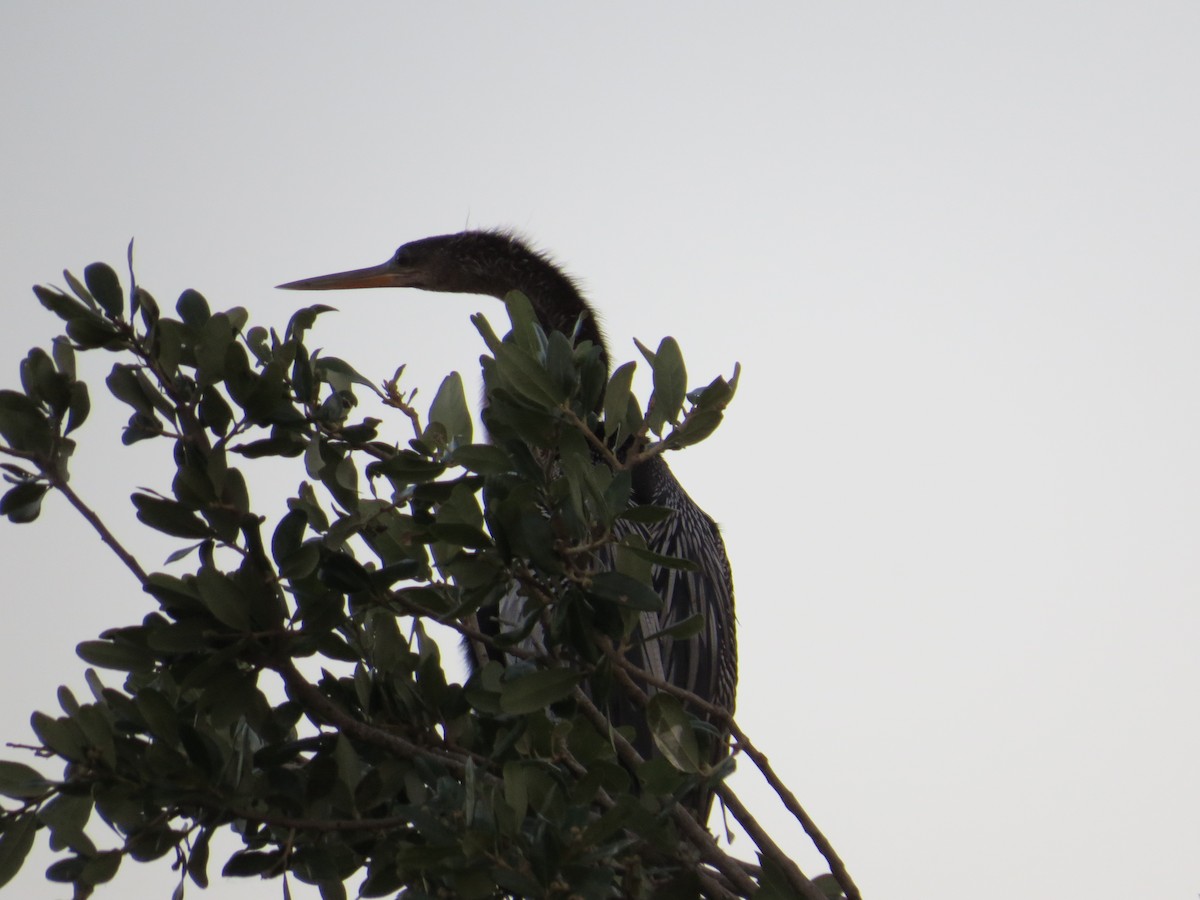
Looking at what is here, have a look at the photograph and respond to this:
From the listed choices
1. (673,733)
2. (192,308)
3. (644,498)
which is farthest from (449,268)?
(673,733)

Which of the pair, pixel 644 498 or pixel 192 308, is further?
pixel 644 498

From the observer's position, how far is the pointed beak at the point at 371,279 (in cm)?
546

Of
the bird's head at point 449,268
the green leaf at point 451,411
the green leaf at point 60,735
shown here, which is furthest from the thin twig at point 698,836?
the bird's head at point 449,268

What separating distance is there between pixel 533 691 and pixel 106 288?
0.88 m

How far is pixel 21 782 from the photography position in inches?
76.0

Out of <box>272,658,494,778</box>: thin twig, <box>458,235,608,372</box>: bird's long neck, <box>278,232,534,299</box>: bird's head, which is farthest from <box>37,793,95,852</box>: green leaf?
<box>278,232,534,299</box>: bird's head

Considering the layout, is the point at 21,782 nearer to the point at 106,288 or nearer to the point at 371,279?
the point at 106,288

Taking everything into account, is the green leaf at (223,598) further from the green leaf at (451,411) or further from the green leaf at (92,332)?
the green leaf at (451,411)

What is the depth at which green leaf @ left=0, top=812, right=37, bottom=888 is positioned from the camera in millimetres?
1933

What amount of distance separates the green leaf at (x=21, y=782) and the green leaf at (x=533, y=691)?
0.72 meters

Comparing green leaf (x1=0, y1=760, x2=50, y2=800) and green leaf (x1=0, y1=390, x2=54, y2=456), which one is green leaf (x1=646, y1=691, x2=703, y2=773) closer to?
green leaf (x1=0, y1=760, x2=50, y2=800)

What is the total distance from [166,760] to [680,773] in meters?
0.73

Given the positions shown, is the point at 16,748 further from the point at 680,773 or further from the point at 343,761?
the point at 680,773

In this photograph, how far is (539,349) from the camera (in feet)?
6.40
